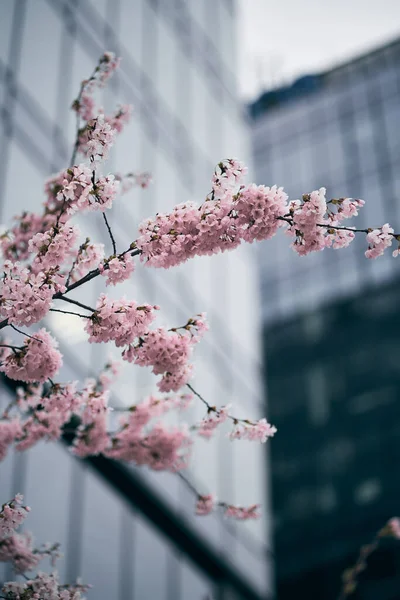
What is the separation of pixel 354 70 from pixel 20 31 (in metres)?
37.7

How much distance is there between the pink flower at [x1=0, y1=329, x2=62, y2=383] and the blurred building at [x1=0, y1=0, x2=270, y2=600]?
5.46 metres

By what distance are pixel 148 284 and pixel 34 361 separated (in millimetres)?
10158

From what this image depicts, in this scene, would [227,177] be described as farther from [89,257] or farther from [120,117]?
[120,117]

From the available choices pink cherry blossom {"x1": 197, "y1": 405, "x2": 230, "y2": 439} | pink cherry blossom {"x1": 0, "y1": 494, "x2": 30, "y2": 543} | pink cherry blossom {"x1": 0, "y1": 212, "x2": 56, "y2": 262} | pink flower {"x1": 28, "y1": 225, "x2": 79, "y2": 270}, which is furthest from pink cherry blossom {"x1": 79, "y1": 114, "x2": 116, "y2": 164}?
pink cherry blossom {"x1": 0, "y1": 494, "x2": 30, "y2": 543}

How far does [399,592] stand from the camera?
32906 millimetres

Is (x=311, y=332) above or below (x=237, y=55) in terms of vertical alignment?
above

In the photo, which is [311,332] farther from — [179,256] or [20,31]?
[179,256]

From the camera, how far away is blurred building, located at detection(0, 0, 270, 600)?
1226cm

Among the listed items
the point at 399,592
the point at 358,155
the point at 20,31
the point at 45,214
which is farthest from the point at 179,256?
the point at 358,155

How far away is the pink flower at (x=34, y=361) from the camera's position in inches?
214

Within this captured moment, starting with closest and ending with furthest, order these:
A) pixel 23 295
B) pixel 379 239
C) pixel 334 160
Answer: pixel 23 295 → pixel 379 239 → pixel 334 160

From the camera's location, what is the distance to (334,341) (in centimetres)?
4175

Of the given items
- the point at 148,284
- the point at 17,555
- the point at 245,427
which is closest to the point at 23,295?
the point at 245,427

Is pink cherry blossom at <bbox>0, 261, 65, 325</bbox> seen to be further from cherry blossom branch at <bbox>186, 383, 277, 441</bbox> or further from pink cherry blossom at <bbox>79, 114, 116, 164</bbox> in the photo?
cherry blossom branch at <bbox>186, 383, 277, 441</bbox>
